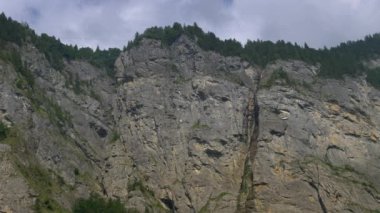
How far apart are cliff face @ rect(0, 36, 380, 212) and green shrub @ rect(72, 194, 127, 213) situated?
8.87ft

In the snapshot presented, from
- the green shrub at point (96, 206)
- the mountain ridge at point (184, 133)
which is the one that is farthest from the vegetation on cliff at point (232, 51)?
the green shrub at point (96, 206)

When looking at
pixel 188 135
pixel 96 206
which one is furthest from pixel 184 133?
pixel 96 206

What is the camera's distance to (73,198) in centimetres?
8619

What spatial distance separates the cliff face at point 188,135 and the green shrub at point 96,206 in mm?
2704

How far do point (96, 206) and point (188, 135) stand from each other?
2612 centimetres

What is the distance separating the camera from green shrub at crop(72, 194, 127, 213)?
79875 mm

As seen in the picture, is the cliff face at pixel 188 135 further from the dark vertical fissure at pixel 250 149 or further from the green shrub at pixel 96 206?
the green shrub at pixel 96 206

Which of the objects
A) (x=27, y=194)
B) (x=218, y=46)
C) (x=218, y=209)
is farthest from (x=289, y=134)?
(x=27, y=194)

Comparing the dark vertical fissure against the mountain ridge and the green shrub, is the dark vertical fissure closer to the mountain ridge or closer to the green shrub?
the mountain ridge

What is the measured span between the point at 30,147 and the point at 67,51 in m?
31.7

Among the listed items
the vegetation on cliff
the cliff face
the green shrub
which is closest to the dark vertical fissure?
the cliff face

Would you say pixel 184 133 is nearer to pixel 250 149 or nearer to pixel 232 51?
pixel 250 149

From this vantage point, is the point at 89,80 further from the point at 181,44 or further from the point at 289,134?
the point at 289,134

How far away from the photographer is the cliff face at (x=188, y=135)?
90188mm
